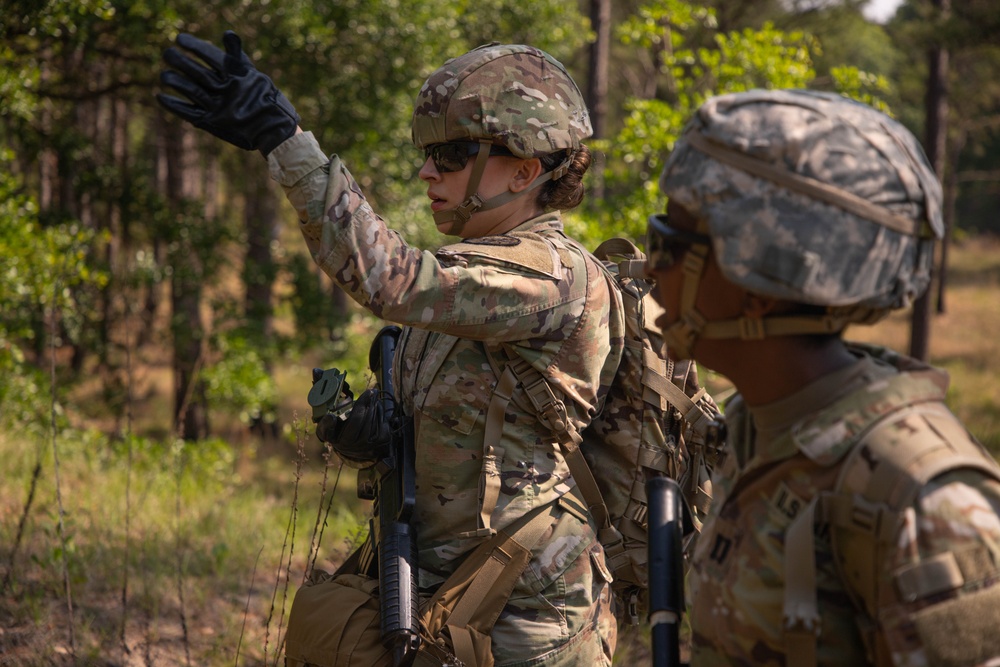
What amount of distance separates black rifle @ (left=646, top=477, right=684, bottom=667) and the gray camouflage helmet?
49 cm

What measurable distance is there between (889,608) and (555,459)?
113cm

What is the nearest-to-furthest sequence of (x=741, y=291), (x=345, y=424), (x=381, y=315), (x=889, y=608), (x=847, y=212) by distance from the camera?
(x=889, y=608) → (x=847, y=212) → (x=741, y=291) → (x=381, y=315) → (x=345, y=424)

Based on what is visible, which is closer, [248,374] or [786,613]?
[786,613]

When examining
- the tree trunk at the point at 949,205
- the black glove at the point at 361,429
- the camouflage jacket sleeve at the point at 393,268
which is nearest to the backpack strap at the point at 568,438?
the camouflage jacket sleeve at the point at 393,268

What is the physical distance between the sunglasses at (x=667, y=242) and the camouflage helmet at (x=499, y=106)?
2.42 feet

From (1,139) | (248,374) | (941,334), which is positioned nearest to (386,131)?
(248,374)

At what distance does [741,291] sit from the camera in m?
1.55

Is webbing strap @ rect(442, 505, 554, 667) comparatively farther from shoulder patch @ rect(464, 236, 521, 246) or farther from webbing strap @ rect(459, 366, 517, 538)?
shoulder patch @ rect(464, 236, 521, 246)

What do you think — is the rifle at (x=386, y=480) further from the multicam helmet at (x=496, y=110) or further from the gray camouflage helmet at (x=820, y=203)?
the gray camouflage helmet at (x=820, y=203)

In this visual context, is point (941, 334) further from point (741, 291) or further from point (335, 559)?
point (741, 291)

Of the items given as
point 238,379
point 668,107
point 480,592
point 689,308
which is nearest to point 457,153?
point 689,308

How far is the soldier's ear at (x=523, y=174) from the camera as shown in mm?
2379

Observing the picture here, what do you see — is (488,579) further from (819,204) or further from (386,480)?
(819,204)

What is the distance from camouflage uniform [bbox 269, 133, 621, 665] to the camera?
6.64 ft
